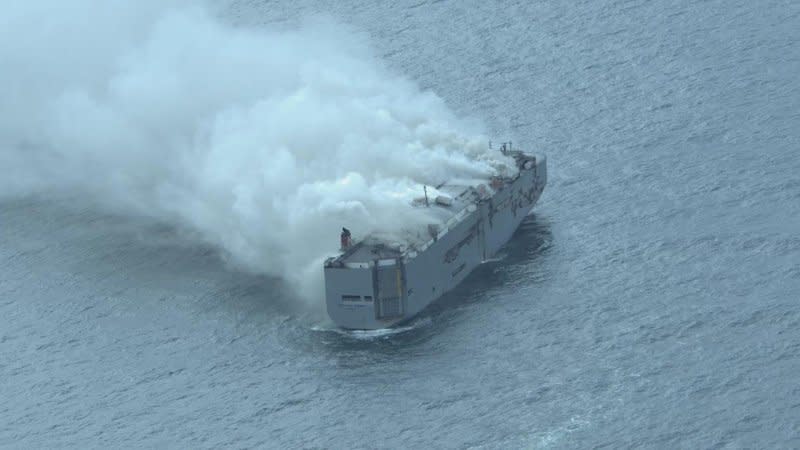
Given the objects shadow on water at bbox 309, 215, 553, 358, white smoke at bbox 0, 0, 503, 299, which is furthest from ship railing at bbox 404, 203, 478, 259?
shadow on water at bbox 309, 215, 553, 358

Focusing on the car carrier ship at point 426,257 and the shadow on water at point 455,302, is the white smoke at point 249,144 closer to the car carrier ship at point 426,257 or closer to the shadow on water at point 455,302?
the car carrier ship at point 426,257

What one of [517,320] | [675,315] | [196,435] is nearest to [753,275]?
[675,315]

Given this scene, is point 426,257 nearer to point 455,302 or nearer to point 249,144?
point 455,302

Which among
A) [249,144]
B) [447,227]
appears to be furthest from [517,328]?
[249,144]

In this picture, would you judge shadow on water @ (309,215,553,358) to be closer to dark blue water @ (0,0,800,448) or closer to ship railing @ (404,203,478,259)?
dark blue water @ (0,0,800,448)

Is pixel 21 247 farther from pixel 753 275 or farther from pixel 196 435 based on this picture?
pixel 753 275

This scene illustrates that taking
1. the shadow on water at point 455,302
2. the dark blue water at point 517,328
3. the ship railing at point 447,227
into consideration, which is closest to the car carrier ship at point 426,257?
the ship railing at point 447,227
